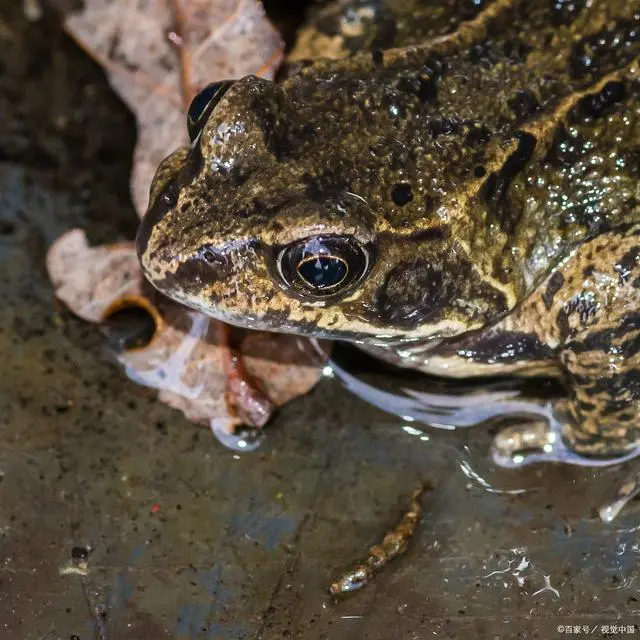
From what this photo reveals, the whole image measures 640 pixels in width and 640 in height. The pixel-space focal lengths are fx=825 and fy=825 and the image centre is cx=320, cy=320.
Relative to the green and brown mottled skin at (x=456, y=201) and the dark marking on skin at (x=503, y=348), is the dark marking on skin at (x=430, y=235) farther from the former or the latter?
the dark marking on skin at (x=503, y=348)

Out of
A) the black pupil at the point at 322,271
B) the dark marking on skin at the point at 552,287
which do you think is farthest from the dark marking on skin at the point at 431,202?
the dark marking on skin at the point at 552,287

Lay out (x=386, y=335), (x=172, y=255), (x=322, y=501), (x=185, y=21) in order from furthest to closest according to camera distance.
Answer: (x=185, y=21) → (x=322, y=501) → (x=386, y=335) → (x=172, y=255)

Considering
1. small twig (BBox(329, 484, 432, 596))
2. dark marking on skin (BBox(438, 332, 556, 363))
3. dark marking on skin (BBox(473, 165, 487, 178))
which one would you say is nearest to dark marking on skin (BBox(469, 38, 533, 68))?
dark marking on skin (BBox(473, 165, 487, 178))

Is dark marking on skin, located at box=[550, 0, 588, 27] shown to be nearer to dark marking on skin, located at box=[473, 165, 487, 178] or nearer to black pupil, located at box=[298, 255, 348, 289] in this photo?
dark marking on skin, located at box=[473, 165, 487, 178]

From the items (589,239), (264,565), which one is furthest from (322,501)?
(589,239)

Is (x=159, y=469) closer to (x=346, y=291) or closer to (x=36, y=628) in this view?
(x=36, y=628)

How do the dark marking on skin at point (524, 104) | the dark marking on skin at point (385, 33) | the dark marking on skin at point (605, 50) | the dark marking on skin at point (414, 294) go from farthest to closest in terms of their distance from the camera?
the dark marking on skin at point (385, 33)
the dark marking on skin at point (605, 50)
the dark marking on skin at point (524, 104)
the dark marking on skin at point (414, 294)

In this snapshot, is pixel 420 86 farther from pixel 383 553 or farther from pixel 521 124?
pixel 383 553

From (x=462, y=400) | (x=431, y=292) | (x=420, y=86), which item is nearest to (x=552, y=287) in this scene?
(x=431, y=292)
